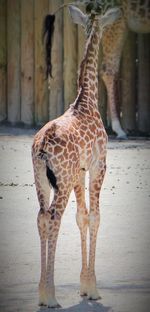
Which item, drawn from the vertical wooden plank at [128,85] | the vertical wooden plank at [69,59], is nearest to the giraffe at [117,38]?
the vertical wooden plank at [128,85]

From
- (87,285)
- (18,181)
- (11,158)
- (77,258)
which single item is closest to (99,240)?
(77,258)

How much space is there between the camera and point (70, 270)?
5.98m

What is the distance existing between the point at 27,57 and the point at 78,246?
6.70 meters

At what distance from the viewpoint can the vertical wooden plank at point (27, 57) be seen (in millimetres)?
12984

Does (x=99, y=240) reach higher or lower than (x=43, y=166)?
lower

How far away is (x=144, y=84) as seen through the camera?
1246 centimetres

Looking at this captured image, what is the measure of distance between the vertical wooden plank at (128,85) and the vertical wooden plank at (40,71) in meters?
1.03

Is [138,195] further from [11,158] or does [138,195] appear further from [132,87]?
[132,87]

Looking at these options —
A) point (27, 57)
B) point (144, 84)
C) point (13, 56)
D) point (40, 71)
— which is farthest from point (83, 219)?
point (13, 56)

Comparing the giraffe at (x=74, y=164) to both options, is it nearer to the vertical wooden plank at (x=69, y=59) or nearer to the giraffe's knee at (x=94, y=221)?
the giraffe's knee at (x=94, y=221)

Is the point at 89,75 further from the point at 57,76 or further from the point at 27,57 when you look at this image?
the point at 27,57

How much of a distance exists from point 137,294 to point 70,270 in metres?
0.67

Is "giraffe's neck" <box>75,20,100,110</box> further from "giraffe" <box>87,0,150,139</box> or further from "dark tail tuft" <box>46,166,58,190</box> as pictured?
"giraffe" <box>87,0,150,139</box>

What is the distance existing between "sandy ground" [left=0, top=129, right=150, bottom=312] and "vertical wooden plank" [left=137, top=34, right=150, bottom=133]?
8.73ft
